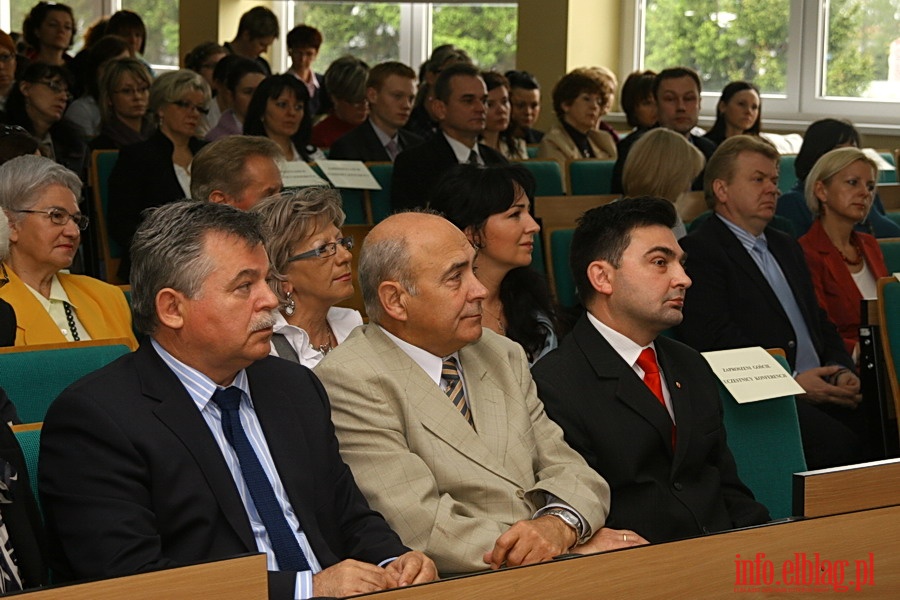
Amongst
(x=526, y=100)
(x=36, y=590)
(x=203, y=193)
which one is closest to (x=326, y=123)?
(x=526, y=100)

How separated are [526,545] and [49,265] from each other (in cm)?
166

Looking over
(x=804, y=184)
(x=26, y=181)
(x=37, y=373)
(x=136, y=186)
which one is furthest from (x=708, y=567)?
(x=804, y=184)

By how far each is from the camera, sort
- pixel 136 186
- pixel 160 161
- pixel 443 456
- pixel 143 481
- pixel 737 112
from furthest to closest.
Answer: pixel 737 112, pixel 160 161, pixel 136 186, pixel 443 456, pixel 143 481

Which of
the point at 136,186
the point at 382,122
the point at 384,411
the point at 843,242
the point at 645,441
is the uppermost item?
the point at 382,122

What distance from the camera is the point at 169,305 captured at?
6.90ft

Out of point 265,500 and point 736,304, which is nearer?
point 265,500

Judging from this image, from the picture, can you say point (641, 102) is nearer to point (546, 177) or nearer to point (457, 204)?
point (546, 177)

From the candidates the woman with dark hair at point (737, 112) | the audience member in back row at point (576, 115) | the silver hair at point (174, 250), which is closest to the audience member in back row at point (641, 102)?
the audience member in back row at point (576, 115)

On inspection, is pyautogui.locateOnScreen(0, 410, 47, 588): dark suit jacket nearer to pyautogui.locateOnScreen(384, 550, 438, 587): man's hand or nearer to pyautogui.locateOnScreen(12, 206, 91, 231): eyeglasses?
pyautogui.locateOnScreen(384, 550, 438, 587): man's hand

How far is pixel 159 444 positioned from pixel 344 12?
10066 millimetres

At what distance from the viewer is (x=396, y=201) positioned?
5492mm

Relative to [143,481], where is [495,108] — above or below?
above

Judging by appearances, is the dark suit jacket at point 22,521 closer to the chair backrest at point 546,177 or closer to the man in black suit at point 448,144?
the man in black suit at point 448,144

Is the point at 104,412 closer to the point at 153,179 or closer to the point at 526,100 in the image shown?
the point at 153,179
